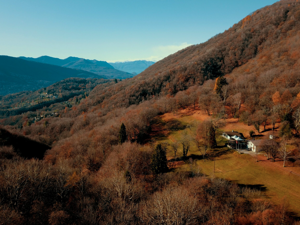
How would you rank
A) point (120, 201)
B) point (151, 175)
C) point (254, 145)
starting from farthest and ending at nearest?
1. point (254, 145)
2. point (151, 175)
3. point (120, 201)

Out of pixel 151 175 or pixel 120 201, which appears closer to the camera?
pixel 120 201

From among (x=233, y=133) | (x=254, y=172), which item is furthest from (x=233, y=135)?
(x=254, y=172)

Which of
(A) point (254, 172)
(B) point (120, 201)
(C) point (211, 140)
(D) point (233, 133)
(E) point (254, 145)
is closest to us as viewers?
(B) point (120, 201)

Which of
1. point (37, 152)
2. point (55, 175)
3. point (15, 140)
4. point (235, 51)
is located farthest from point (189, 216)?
point (235, 51)

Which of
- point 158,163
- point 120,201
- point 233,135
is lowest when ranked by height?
point 158,163

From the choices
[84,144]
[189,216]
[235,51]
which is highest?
[235,51]

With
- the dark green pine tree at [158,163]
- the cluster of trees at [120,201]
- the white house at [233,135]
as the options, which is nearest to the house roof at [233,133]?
the white house at [233,135]

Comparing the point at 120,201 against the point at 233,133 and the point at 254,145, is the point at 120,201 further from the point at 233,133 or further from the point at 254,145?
the point at 233,133

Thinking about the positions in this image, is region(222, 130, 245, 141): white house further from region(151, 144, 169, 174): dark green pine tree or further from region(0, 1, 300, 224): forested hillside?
region(151, 144, 169, 174): dark green pine tree

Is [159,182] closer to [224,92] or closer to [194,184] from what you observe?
[194,184]

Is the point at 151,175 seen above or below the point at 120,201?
below

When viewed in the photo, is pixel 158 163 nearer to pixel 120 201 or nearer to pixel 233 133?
pixel 120 201
